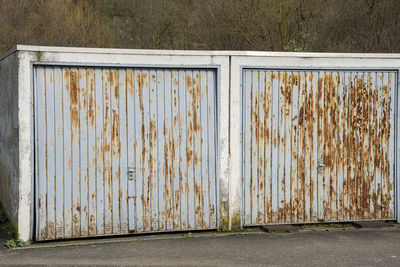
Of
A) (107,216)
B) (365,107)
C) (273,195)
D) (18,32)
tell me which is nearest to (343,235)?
(273,195)

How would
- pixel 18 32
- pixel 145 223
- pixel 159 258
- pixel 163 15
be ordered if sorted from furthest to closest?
pixel 163 15, pixel 18 32, pixel 145 223, pixel 159 258

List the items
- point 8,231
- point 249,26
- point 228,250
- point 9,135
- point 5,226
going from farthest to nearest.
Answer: point 249,26 < point 5,226 < point 9,135 < point 8,231 < point 228,250

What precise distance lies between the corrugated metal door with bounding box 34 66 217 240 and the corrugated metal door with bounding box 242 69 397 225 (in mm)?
716

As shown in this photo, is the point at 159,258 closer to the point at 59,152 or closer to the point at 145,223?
the point at 145,223

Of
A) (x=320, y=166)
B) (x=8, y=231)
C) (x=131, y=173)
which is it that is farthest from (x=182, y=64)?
(x=8, y=231)

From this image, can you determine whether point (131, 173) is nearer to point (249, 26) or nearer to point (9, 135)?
point (9, 135)

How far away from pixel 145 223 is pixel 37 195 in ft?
5.14

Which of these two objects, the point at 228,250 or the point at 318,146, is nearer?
the point at 228,250

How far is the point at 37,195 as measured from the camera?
7117mm

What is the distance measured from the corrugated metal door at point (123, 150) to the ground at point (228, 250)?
1.11 feet

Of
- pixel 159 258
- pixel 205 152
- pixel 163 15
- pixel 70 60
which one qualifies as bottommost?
pixel 159 258

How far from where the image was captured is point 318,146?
8172 mm

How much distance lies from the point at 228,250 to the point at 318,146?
242 cm

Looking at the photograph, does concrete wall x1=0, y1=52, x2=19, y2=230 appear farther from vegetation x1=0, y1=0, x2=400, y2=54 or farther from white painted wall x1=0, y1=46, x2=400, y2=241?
vegetation x1=0, y1=0, x2=400, y2=54
